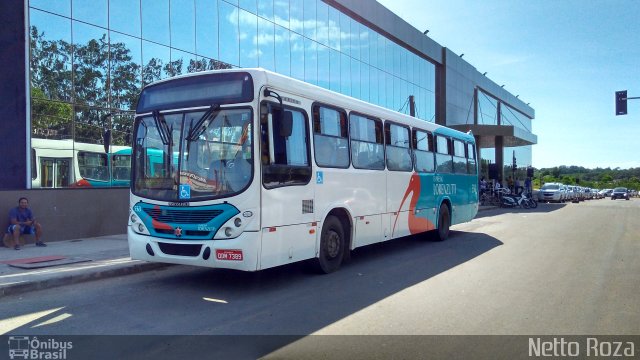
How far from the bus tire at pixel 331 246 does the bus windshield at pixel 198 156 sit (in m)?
2.10

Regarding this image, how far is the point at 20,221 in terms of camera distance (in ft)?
36.8

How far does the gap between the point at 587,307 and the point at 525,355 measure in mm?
2293

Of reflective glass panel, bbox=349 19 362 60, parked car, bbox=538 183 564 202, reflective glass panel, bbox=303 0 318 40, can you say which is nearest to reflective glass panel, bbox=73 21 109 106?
A: reflective glass panel, bbox=303 0 318 40

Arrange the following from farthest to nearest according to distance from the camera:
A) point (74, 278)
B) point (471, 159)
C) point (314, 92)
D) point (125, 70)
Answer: point (471, 159), point (125, 70), point (314, 92), point (74, 278)

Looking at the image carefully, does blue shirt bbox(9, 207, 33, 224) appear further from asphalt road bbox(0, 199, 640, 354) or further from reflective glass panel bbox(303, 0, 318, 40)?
reflective glass panel bbox(303, 0, 318, 40)

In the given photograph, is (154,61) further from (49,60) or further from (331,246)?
(331,246)

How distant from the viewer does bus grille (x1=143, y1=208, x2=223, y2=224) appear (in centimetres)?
703

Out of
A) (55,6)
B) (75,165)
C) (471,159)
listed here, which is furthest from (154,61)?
(471,159)

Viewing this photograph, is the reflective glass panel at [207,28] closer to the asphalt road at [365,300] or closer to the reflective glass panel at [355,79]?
the asphalt road at [365,300]

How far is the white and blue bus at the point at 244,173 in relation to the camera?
697 centimetres

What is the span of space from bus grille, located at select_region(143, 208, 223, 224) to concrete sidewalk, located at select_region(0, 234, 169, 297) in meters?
1.92

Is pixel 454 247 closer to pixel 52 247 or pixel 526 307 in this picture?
pixel 526 307

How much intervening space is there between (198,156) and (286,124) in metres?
1.37

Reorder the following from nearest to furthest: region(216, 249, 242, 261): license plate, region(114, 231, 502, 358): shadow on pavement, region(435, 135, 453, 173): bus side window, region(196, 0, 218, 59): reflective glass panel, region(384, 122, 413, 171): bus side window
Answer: region(114, 231, 502, 358): shadow on pavement
region(216, 249, 242, 261): license plate
region(384, 122, 413, 171): bus side window
region(435, 135, 453, 173): bus side window
region(196, 0, 218, 59): reflective glass panel
